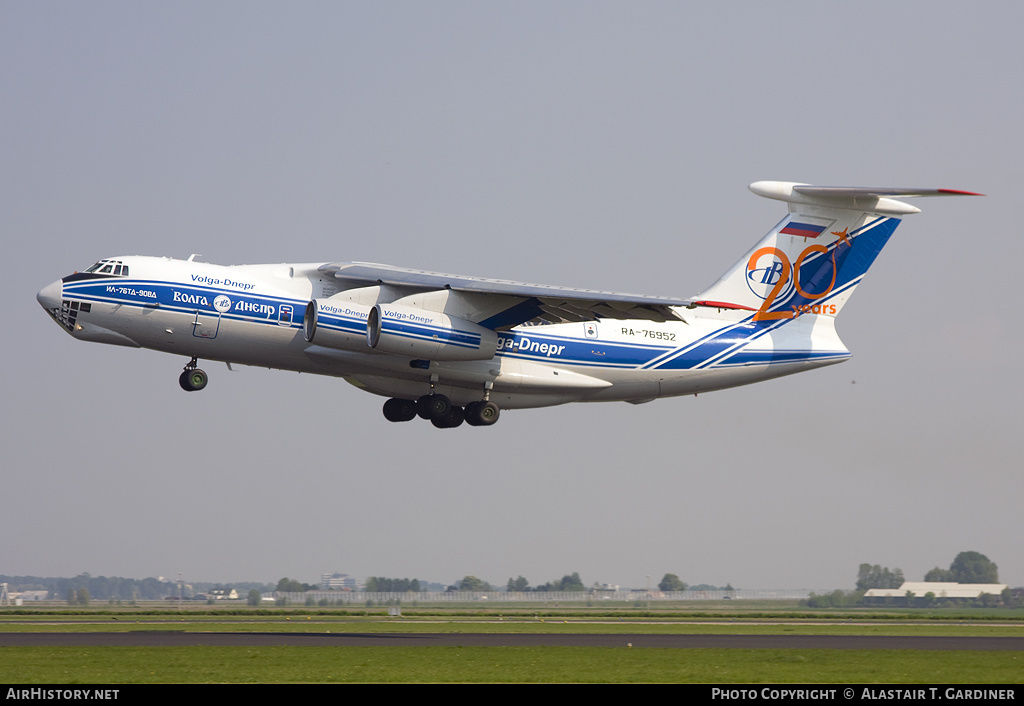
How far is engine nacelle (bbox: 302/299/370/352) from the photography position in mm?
18922

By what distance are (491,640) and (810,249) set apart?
38.6 ft

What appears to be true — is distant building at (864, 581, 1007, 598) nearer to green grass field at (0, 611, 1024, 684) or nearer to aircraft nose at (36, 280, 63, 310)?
green grass field at (0, 611, 1024, 684)

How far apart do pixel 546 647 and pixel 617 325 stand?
9.13 m

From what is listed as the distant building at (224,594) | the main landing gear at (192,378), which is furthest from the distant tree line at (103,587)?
the main landing gear at (192,378)

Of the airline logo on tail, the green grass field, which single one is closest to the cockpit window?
the green grass field

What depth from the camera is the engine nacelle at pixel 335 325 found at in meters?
18.9

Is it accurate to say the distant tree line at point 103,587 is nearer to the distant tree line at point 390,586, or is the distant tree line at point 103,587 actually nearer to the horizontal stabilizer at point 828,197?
the distant tree line at point 390,586

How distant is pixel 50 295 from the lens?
744 inches

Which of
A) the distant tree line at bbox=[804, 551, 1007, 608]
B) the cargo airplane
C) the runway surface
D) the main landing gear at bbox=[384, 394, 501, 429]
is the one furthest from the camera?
the distant tree line at bbox=[804, 551, 1007, 608]

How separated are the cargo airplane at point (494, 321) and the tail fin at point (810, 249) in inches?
1.1

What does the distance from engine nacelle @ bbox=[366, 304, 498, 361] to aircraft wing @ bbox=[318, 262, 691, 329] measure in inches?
18.3

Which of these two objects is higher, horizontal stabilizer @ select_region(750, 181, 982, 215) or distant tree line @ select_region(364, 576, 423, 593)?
horizontal stabilizer @ select_region(750, 181, 982, 215)

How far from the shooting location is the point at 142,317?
18.7 metres
